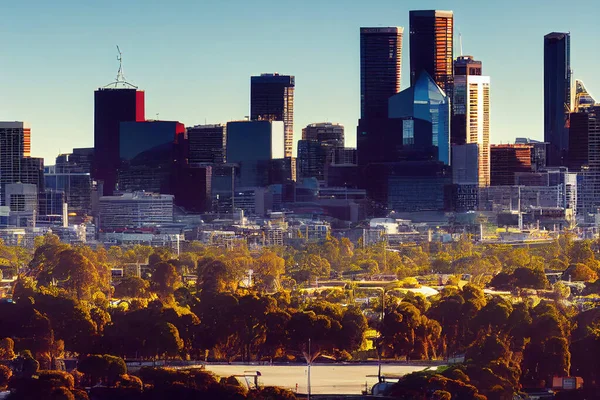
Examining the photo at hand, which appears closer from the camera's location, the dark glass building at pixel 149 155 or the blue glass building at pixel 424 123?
the dark glass building at pixel 149 155

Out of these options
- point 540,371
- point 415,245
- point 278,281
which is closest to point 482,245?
point 415,245

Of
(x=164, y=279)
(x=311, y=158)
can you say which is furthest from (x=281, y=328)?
(x=311, y=158)

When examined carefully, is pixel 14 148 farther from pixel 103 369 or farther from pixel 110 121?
pixel 103 369

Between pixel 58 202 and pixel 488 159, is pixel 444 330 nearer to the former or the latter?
pixel 58 202

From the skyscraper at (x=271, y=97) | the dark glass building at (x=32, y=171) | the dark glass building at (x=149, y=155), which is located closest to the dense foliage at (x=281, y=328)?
the dark glass building at (x=32, y=171)

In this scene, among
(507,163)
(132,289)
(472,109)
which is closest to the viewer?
(132,289)

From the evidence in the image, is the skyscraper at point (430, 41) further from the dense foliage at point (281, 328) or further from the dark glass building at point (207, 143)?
the dense foliage at point (281, 328)
